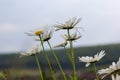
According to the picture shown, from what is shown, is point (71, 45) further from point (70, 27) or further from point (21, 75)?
point (21, 75)

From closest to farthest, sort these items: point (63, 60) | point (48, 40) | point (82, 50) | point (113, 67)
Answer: point (113, 67), point (48, 40), point (82, 50), point (63, 60)

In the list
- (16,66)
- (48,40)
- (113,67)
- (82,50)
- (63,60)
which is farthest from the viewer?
(63,60)

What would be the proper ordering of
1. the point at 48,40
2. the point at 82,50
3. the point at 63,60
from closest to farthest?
the point at 48,40, the point at 82,50, the point at 63,60

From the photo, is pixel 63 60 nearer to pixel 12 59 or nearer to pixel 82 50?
pixel 82 50

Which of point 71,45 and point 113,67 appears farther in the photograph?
point 71,45

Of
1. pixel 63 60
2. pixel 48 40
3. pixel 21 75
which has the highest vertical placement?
pixel 48 40

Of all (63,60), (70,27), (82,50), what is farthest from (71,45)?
(63,60)

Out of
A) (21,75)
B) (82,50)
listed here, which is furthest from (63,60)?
(21,75)

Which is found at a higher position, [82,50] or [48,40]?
[48,40]

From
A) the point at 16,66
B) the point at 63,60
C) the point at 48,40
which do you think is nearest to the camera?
the point at 16,66
